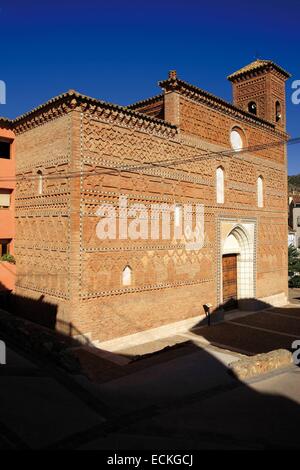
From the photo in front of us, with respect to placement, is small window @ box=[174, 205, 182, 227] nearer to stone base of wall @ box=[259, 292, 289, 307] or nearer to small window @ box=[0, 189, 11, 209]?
small window @ box=[0, 189, 11, 209]

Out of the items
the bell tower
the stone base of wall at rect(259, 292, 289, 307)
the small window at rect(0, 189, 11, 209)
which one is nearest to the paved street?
the small window at rect(0, 189, 11, 209)

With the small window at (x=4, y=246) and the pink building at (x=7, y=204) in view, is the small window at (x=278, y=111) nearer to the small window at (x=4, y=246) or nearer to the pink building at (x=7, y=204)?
the pink building at (x=7, y=204)

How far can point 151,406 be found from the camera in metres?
6.27

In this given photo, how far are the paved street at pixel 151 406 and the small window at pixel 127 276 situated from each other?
11.6 feet

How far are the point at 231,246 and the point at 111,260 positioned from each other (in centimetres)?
787

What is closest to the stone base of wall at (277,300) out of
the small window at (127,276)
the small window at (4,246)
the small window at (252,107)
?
the small window at (127,276)

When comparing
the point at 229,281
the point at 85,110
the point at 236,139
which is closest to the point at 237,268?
the point at 229,281

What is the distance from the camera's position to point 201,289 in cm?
1567

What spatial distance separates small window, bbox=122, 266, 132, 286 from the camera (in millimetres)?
12625

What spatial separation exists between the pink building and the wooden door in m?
9.41

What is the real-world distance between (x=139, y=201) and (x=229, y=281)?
7425 millimetres

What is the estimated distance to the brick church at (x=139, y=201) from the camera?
11562 mm

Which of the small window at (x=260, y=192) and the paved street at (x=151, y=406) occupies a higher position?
the small window at (x=260, y=192)

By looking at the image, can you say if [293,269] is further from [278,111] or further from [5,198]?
[5,198]
